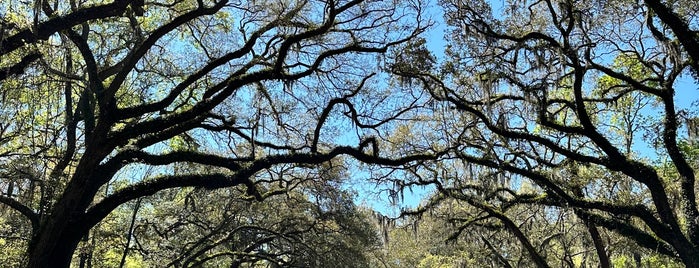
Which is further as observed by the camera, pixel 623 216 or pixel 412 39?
pixel 623 216

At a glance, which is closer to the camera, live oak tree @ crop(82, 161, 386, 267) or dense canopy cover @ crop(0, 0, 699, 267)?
dense canopy cover @ crop(0, 0, 699, 267)

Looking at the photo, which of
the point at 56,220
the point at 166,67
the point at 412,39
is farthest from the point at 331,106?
the point at 56,220

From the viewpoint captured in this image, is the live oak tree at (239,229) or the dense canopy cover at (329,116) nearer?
the dense canopy cover at (329,116)

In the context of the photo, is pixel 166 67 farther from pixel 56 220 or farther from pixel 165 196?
pixel 165 196

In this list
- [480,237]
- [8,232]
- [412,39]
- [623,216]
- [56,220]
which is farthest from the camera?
[480,237]

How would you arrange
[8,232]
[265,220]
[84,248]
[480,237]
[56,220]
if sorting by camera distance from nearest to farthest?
1. [56,220]
2. [8,232]
3. [84,248]
4. [480,237]
5. [265,220]

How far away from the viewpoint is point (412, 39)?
33.5 ft

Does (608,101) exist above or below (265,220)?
below

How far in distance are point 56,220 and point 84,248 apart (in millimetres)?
6428

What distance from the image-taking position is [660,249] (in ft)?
35.8

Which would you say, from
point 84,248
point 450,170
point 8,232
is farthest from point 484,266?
point 8,232

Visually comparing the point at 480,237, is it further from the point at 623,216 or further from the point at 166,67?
the point at 166,67

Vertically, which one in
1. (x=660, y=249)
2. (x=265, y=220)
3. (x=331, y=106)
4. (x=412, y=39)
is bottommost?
(x=660, y=249)

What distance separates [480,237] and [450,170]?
12.3ft
